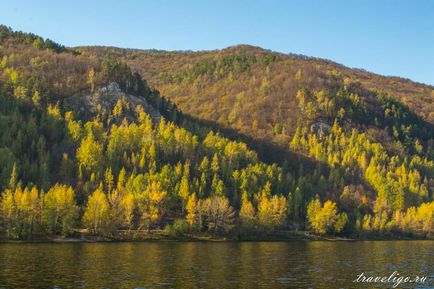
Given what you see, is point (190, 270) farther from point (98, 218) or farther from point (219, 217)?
point (219, 217)

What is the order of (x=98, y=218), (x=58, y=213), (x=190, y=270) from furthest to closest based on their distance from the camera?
(x=98, y=218), (x=58, y=213), (x=190, y=270)

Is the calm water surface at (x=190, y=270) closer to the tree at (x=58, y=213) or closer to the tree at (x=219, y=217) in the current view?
the tree at (x=58, y=213)

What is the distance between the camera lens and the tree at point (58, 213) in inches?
6568

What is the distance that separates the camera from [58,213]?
16788 cm

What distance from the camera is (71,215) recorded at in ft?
553

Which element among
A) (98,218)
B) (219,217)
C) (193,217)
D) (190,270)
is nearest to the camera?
(190,270)

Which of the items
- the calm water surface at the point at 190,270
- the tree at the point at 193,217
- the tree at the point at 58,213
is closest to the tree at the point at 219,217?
the tree at the point at 193,217

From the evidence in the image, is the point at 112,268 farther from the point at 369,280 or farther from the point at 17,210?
the point at 17,210

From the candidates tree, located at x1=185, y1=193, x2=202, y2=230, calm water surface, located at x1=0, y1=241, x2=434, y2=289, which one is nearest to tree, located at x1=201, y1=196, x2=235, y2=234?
tree, located at x1=185, y1=193, x2=202, y2=230

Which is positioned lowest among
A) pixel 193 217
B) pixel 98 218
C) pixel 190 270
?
pixel 190 270

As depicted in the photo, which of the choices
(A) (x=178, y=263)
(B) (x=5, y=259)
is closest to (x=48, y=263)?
(B) (x=5, y=259)

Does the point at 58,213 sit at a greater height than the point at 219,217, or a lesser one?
greater

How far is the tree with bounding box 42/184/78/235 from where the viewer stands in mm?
166825

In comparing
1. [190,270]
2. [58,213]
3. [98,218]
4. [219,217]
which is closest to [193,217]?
[219,217]
